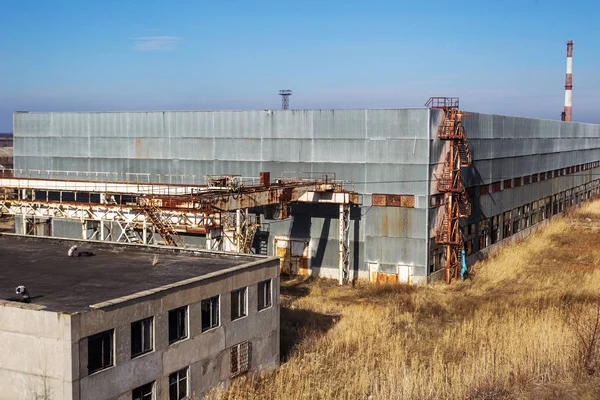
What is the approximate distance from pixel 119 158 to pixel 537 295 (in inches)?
1017

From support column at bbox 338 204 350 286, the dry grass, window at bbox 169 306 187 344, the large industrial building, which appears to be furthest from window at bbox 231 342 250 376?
support column at bbox 338 204 350 286

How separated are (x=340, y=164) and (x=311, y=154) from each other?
177 centimetres

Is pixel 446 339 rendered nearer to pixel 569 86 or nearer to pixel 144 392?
pixel 144 392

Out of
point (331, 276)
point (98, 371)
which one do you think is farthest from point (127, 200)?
point (98, 371)

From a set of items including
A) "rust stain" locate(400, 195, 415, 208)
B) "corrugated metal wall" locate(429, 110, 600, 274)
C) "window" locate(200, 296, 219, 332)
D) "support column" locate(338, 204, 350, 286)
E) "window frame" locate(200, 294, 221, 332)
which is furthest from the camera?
"corrugated metal wall" locate(429, 110, 600, 274)

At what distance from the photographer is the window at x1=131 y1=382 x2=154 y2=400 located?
57.8 ft

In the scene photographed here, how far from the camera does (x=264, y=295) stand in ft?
74.4

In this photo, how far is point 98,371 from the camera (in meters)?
16.5

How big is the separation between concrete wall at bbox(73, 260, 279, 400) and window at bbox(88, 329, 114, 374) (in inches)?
5.4

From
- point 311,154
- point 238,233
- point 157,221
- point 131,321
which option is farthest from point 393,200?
point 131,321

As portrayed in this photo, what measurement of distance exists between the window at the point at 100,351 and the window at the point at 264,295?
6297 millimetres

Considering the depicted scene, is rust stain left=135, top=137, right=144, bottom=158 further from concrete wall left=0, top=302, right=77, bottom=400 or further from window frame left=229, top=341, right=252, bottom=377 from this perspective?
concrete wall left=0, top=302, right=77, bottom=400

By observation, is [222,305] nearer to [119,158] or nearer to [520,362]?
[520,362]

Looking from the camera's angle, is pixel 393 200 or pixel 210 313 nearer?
pixel 210 313
